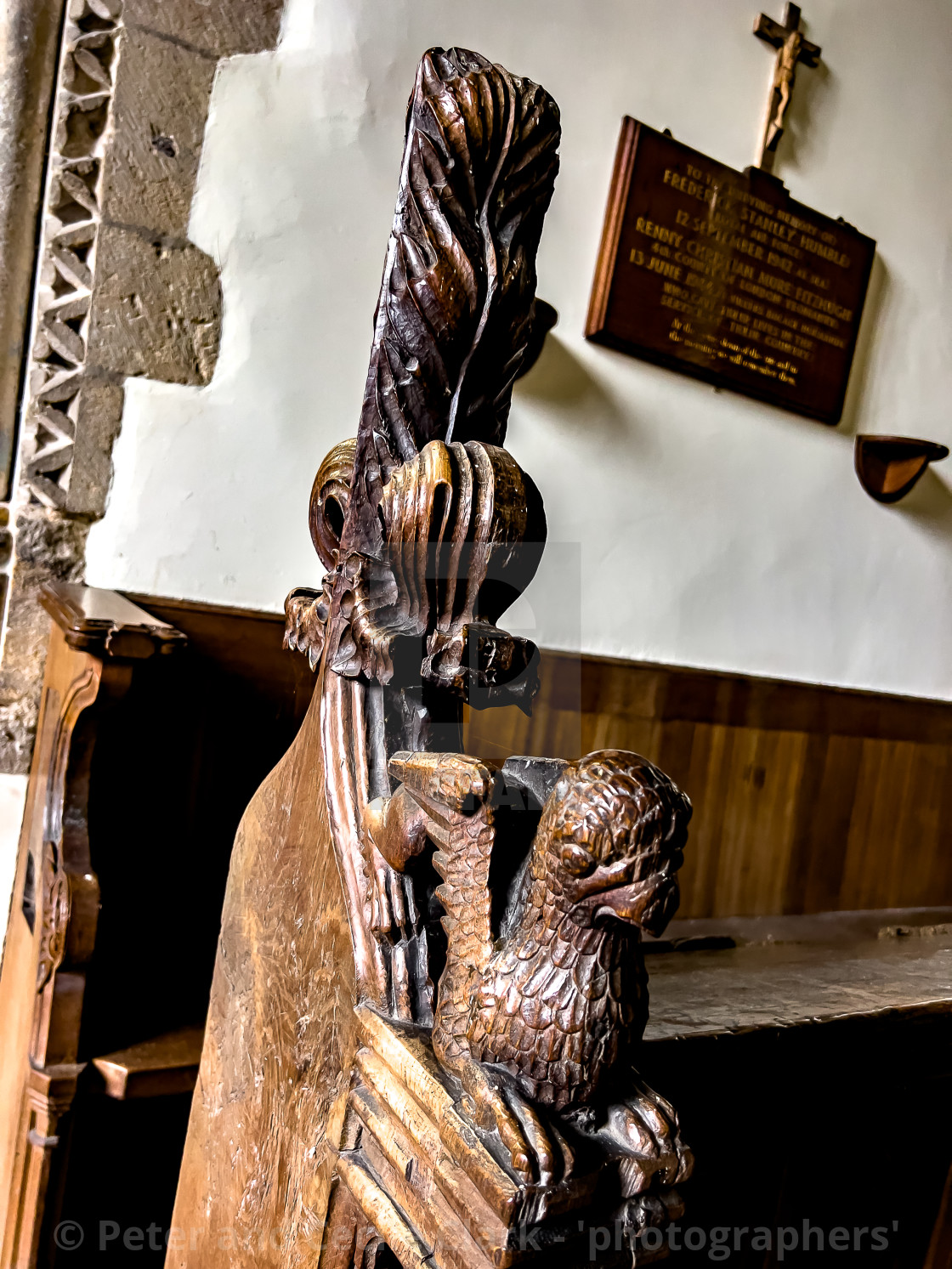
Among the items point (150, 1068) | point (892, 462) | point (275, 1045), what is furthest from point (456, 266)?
point (892, 462)

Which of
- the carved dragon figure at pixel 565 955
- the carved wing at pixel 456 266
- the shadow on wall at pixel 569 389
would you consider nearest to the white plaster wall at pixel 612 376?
the shadow on wall at pixel 569 389

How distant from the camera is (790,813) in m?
2.72

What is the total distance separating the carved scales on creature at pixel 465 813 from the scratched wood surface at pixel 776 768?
145 centimetres

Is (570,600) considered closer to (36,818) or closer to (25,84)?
(36,818)

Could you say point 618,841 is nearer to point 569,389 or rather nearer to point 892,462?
point 569,389

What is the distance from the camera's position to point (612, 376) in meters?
2.31

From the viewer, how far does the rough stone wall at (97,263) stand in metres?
1.67

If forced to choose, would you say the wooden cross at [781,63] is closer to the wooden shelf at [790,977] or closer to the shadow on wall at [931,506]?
the shadow on wall at [931,506]

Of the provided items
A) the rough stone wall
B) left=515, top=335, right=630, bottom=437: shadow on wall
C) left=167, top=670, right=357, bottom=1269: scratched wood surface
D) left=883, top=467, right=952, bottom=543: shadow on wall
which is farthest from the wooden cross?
Answer: left=167, top=670, right=357, bottom=1269: scratched wood surface

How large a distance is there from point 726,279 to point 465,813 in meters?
2.36

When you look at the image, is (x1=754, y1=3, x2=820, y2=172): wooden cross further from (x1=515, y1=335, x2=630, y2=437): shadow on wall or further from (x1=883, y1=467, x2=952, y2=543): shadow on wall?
(x1=883, y1=467, x2=952, y2=543): shadow on wall

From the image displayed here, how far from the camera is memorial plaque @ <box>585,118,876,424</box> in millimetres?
2270

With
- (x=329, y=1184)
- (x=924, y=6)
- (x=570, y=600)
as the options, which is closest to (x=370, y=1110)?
(x=329, y=1184)

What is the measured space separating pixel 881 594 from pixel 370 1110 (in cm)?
270
